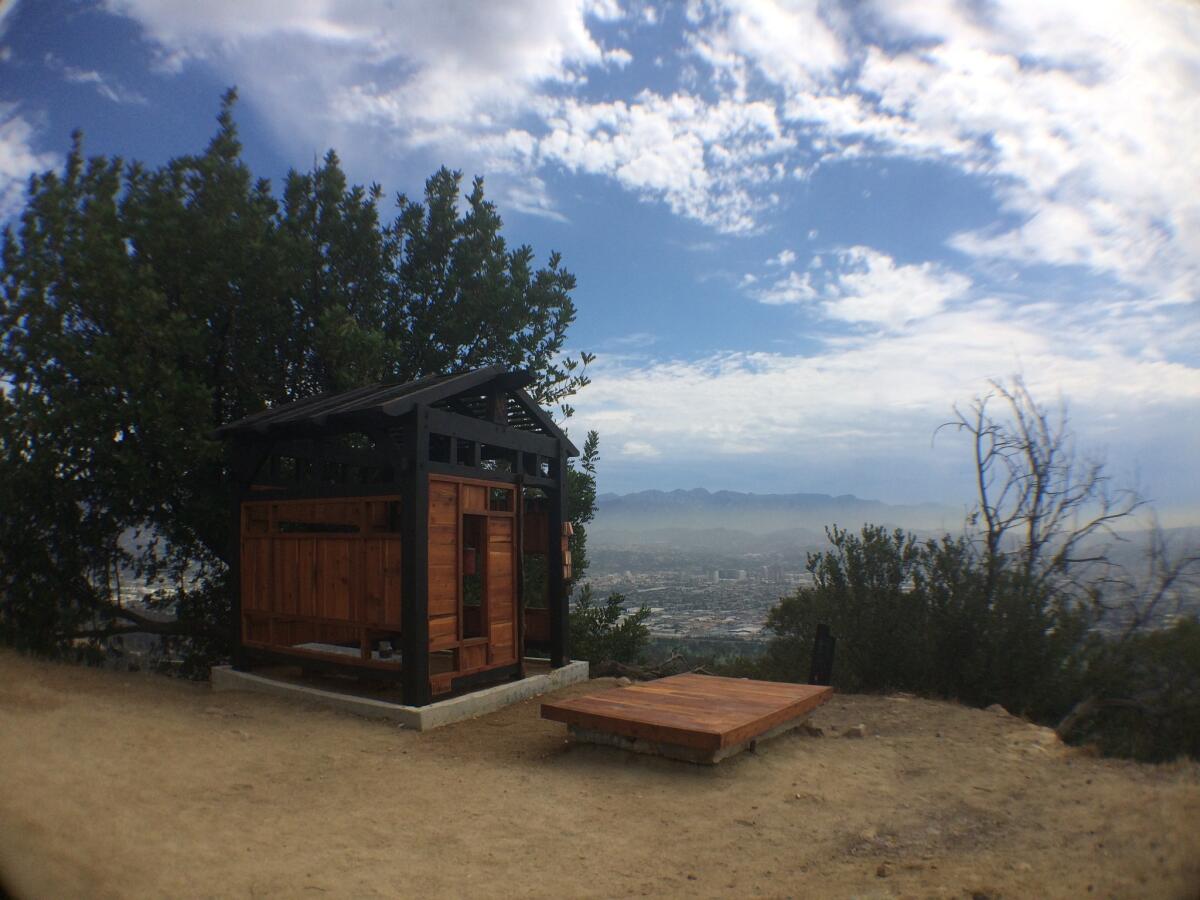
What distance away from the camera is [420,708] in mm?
7758

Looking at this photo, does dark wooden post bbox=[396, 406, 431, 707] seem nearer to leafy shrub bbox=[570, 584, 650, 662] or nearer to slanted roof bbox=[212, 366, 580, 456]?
slanted roof bbox=[212, 366, 580, 456]

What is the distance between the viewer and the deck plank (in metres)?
5.99

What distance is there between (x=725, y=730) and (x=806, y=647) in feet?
20.1

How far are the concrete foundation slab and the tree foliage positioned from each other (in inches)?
110

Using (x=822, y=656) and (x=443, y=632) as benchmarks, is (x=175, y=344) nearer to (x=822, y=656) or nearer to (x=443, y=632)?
(x=443, y=632)

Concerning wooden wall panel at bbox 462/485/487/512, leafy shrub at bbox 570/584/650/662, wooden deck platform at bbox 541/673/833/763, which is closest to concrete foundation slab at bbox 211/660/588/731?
wooden deck platform at bbox 541/673/833/763

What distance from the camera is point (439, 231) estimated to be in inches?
590

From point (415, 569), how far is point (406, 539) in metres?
0.32

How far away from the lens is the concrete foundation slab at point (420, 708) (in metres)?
7.80

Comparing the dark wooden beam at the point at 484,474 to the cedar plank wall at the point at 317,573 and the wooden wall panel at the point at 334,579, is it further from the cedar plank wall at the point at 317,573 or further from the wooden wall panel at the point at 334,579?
the wooden wall panel at the point at 334,579

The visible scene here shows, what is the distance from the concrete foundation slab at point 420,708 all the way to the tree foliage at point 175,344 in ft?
9.17

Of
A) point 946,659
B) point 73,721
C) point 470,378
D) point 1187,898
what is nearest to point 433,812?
point 73,721

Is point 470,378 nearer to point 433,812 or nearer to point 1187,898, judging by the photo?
point 433,812

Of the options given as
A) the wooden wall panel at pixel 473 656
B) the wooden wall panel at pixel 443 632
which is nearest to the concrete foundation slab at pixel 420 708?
the wooden wall panel at pixel 473 656
